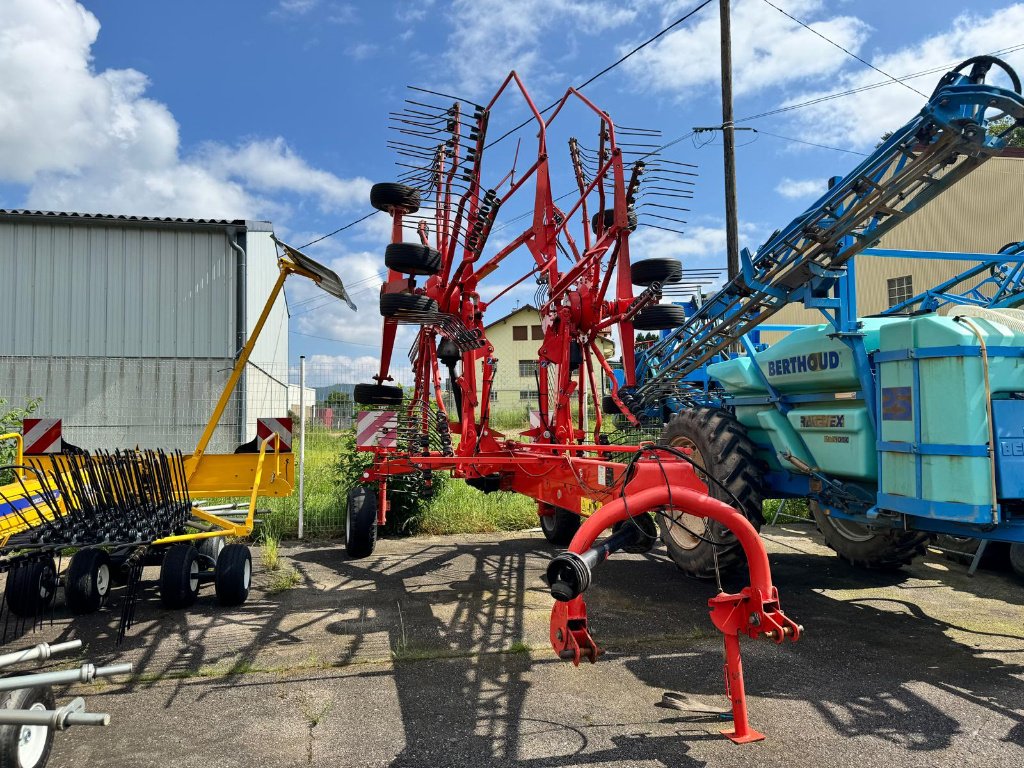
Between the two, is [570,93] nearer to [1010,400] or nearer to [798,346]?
[798,346]

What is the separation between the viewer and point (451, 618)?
5066mm

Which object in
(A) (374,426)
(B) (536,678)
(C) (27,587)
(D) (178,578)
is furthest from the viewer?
(A) (374,426)

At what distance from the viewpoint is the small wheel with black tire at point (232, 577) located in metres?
5.29

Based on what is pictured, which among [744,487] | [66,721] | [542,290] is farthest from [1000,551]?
[66,721]

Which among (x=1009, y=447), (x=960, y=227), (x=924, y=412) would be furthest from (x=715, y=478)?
(x=960, y=227)

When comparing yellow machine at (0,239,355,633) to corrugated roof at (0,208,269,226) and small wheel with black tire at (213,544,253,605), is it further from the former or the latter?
corrugated roof at (0,208,269,226)

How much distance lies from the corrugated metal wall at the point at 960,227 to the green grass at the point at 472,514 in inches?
405

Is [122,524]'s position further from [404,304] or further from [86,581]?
[404,304]

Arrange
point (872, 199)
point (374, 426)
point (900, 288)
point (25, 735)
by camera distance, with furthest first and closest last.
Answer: point (900, 288), point (374, 426), point (872, 199), point (25, 735)

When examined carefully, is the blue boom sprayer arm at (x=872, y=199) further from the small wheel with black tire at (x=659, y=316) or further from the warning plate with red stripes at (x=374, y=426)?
the warning plate with red stripes at (x=374, y=426)

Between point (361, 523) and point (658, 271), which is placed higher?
point (658, 271)

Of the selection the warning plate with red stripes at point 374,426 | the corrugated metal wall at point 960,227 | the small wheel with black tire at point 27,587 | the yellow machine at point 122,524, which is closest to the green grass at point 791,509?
the warning plate with red stripes at point 374,426

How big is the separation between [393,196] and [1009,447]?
16.6 feet

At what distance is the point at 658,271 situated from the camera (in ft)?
19.4
